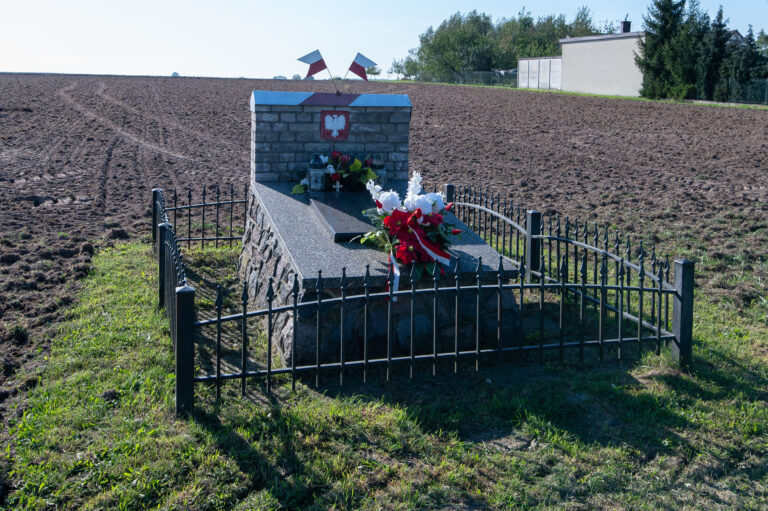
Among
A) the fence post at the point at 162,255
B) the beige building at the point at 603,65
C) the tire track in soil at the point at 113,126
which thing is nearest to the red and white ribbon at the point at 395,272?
the fence post at the point at 162,255

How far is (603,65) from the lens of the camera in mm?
46562

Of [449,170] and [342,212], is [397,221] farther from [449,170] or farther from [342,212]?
[449,170]

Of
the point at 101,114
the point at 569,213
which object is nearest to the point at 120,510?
the point at 569,213

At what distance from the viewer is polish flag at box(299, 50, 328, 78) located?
844 cm

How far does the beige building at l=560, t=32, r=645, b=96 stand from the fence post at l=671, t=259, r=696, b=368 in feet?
127

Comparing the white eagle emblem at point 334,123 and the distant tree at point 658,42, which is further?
the distant tree at point 658,42

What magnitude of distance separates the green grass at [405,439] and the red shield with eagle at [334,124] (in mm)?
3443

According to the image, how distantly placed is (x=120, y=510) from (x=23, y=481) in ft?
2.21

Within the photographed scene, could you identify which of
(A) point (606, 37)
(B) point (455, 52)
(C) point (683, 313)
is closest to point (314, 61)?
(C) point (683, 313)

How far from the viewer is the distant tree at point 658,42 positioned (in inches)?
1490

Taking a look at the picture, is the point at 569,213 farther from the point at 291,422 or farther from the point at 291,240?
the point at 291,422

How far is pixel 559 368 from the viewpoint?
551cm

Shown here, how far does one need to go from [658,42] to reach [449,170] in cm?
2890

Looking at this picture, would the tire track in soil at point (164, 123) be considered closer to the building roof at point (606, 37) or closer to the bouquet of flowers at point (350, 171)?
the bouquet of flowers at point (350, 171)
